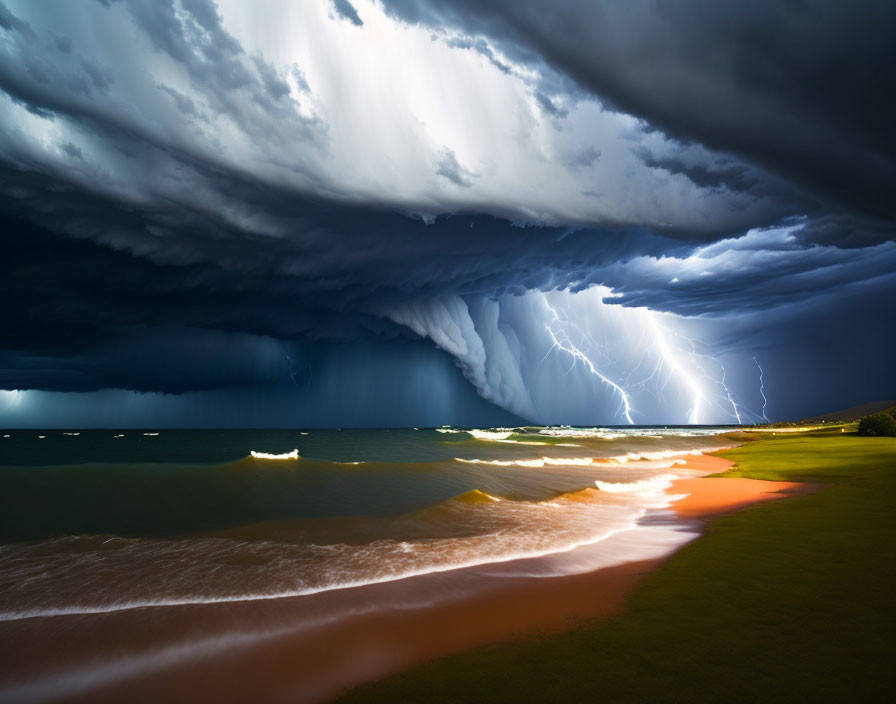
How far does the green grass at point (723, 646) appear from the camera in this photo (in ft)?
12.5

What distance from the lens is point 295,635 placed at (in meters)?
5.86

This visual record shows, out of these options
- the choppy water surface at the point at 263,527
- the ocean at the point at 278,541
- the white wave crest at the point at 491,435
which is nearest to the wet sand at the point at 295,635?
the ocean at the point at 278,541

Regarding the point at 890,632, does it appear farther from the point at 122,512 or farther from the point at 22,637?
the point at 122,512

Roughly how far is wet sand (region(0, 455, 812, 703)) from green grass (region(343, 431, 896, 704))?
0.47m

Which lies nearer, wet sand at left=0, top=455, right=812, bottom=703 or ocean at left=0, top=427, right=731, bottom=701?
wet sand at left=0, top=455, right=812, bottom=703

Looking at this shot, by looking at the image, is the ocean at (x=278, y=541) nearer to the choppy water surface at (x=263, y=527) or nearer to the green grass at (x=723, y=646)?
the choppy water surface at (x=263, y=527)

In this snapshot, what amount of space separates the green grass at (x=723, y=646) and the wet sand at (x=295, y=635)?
47 cm

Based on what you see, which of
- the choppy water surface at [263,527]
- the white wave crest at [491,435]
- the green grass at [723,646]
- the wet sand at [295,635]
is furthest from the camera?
the white wave crest at [491,435]

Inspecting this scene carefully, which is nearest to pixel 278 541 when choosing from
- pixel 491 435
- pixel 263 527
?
pixel 263 527

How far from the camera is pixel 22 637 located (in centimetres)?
613

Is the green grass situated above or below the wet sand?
above

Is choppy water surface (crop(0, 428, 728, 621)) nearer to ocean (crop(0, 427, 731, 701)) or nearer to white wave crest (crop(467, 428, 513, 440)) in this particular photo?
ocean (crop(0, 427, 731, 701))

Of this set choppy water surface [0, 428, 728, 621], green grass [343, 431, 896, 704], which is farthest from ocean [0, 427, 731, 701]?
green grass [343, 431, 896, 704]

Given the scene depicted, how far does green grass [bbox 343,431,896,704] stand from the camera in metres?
3.82
